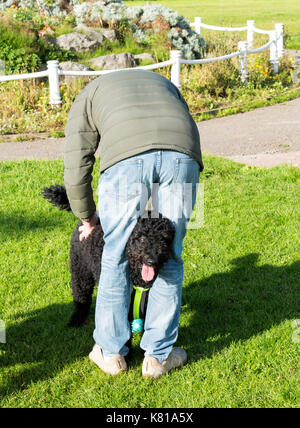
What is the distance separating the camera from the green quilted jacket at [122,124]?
2896mm

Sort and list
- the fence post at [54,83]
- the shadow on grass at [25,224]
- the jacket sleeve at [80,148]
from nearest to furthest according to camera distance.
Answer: the jacket sleeve at [80,148] < the shadow on grass at [25,224] < the fence post at [54,83]

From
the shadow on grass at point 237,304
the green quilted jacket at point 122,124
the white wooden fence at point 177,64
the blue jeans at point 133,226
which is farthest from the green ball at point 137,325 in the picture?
the white wooden fence at point 177,64

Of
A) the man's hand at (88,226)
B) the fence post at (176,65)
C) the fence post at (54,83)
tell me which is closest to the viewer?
the man's hand at (88,226)

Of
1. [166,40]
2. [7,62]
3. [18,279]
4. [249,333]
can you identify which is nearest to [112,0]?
[166,40]

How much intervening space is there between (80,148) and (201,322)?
1.78m

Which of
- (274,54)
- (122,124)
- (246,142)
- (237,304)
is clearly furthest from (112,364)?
(274,54)

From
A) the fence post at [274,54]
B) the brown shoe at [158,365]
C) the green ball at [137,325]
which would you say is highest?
the green ball at [137,325]

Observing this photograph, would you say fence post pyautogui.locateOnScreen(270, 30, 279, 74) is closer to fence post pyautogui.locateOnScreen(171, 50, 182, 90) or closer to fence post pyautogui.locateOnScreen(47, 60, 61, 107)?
fence post pyautogui.locateOnScreen(171, 50, 182, 90)

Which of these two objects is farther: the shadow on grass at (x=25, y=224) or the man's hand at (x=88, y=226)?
the shadow on grass at (x=25, y=224)

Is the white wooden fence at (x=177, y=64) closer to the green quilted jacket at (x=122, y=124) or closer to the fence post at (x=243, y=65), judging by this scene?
the fence post at (x=243, y=65)

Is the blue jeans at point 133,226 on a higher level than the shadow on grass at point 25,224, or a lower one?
higher

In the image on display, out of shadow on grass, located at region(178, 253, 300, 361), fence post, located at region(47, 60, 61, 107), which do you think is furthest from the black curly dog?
fence post, located at region(47, 60, 61, 107)

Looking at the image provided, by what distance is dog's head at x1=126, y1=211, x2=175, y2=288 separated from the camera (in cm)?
292

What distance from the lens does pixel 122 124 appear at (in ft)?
9.54
